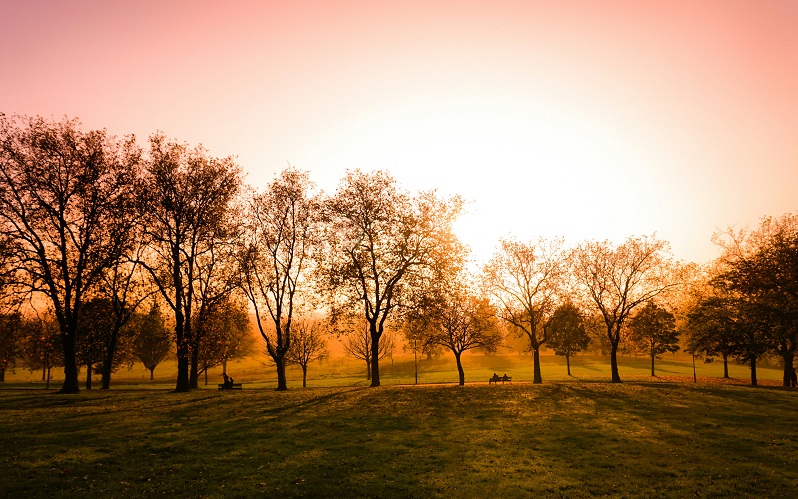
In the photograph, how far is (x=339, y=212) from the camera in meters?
46.9

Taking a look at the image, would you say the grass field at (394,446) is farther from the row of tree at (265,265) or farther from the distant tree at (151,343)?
the distant tree at (151,343)

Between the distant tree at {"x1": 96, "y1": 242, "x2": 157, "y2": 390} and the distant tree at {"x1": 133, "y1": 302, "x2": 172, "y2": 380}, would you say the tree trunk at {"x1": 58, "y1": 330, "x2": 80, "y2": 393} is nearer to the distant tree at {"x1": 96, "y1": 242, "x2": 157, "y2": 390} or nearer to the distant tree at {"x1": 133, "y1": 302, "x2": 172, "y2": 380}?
the distant tree at {"x1": 96, "y1": 242, "x2": 157, "y2": 390}

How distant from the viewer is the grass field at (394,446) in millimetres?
18359

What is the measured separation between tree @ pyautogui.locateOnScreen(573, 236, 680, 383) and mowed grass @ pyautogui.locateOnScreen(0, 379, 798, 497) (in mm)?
20602

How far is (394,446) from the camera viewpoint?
24234 millimetres

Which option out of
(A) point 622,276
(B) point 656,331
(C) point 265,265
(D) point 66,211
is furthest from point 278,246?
(B) point 656,331

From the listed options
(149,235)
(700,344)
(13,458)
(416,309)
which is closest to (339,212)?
(416,309)

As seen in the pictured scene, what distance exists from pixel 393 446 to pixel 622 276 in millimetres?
45866

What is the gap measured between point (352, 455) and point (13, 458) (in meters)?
15.8

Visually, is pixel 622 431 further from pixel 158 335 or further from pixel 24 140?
pixel 158 335

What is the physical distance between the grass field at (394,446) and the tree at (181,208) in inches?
370

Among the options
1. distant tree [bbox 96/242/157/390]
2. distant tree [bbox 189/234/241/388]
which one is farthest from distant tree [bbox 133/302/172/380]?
distant tree [bbox 189/234/241/388]

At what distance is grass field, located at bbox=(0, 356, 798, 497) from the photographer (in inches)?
723

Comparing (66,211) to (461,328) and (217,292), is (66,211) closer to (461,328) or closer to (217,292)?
(217,292)
